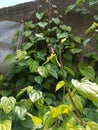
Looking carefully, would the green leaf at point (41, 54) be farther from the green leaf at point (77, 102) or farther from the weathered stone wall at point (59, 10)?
the green leaf at point (77, 102)

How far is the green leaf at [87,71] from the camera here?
171 cm

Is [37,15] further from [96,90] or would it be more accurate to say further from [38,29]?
[96,90]

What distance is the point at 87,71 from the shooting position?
68.9 inches

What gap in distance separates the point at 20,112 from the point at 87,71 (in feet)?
2.05

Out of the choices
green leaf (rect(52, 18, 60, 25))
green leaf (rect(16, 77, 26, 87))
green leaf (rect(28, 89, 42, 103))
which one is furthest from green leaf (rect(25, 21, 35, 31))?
green leaf (rect(28, 89, 42, 103))

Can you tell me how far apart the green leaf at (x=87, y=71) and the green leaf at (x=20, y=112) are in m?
0.56

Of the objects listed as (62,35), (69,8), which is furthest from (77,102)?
(69,8)

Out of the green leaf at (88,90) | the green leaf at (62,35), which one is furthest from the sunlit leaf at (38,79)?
the green leaf at (88,90)

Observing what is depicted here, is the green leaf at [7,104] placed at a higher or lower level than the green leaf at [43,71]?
higher

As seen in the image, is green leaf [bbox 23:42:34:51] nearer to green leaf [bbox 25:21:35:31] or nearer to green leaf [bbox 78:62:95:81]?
green leaf [bbox 25:21:35:31]

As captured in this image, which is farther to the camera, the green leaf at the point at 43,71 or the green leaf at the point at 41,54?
the green leaf at the point at 41,54

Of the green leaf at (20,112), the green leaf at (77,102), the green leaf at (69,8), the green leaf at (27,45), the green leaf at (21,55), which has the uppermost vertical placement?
the green leaf at (69,8)

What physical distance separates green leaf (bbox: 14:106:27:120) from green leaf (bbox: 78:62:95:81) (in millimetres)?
559

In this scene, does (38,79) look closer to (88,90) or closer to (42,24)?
(42,24)
